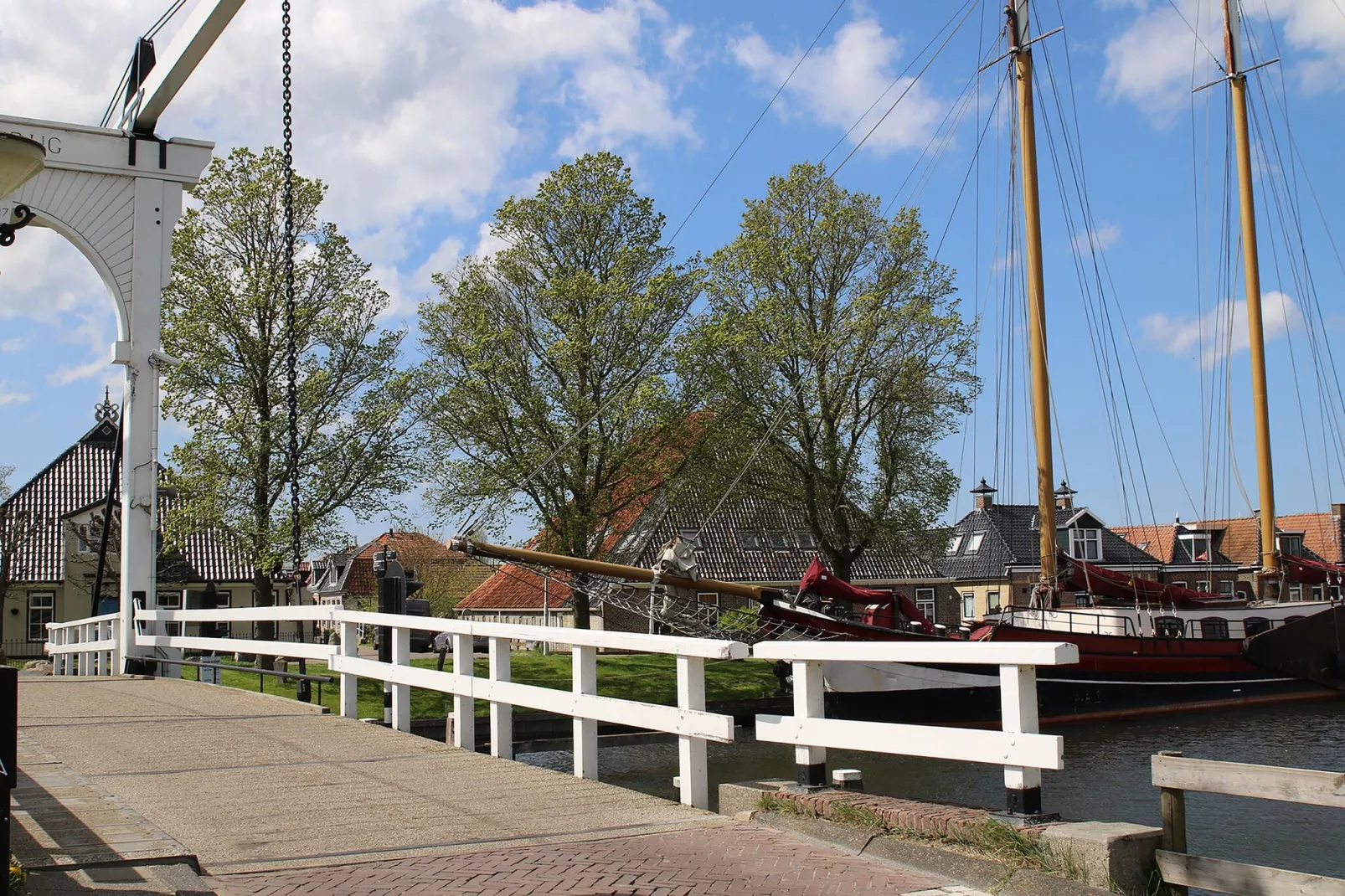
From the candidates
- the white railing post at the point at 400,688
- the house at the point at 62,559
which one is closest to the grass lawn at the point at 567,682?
the white railing post at the point at 400,688

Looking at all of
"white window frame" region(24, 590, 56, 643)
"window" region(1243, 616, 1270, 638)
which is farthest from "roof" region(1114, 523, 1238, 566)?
"white window frame" region(24, 590, 56, 643)

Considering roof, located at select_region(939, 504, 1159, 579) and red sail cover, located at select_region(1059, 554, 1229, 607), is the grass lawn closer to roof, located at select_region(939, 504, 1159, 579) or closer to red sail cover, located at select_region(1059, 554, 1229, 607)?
red sail cover, located at select_region(1059, 554, 1229, 607)

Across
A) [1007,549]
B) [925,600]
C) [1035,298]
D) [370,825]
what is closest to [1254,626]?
[1035,298]

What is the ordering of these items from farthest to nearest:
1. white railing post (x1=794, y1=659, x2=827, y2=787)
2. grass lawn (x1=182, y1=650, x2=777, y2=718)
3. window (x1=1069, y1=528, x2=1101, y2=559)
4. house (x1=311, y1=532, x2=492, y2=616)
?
house (x1=311, y1=532, x2=492, y2=616), window (x1=1069, y1=528, x2=1101, y2=559), grass lawn (x1=182, y1=650, x2=777, y2=718), white railing post (x1=794, y1=659, x2=827, y2=787)

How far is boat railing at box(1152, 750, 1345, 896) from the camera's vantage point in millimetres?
4027

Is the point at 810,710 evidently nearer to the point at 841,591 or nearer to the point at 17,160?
the point at 17,160

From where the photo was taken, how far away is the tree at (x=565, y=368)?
85.2 feet

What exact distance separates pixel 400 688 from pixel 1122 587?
21152 millimetres

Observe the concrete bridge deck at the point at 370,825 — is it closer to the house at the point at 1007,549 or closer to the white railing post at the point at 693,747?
the white railing post at the point at 693,747

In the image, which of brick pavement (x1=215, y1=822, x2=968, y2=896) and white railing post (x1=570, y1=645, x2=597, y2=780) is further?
white railing post (x1=570, y1=645, x2=597, y2=780)

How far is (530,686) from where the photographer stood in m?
8.55

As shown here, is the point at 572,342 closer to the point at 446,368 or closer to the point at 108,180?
the point at 446,368

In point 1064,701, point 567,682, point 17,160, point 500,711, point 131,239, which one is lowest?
point 1064,701

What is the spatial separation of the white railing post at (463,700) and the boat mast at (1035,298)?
62.9 feet
